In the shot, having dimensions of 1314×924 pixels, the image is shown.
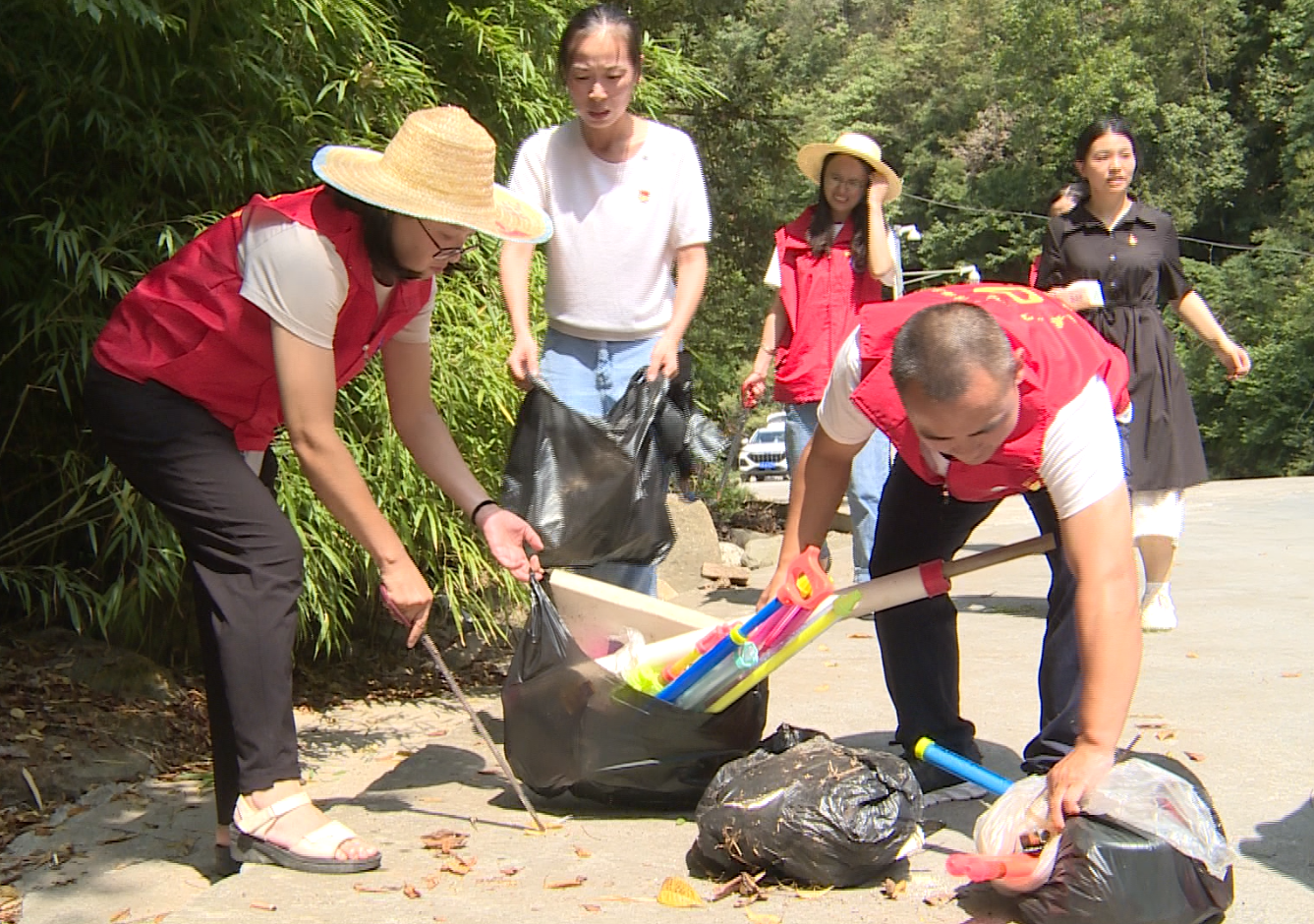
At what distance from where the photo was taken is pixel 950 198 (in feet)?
135

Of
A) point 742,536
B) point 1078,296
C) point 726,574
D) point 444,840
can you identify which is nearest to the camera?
point 444,840

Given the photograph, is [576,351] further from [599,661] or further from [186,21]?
[186,21]

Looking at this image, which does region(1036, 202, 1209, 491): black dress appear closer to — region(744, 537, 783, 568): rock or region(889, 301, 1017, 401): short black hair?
region(889, 301, 1017, 401): short black hair

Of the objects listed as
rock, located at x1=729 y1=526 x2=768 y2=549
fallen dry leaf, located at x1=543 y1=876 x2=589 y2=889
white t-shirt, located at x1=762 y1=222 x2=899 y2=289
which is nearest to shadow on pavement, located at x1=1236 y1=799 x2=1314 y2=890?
fallen dry leaf, located at x1=543 y1=876 x2=589 y2=889

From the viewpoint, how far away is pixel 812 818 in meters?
2.81

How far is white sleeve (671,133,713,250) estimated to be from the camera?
4121mm

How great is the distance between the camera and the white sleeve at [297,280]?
112 inches

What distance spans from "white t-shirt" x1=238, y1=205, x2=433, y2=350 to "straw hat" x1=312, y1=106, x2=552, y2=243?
13cm

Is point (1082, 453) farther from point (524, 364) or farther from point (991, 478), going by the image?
point (524, 364)

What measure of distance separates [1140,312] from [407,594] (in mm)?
3177

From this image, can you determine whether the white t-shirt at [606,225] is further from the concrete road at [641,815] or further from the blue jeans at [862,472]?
the blue jeans at [862,472]

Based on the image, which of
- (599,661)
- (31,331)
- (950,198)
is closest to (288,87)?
(31,331)

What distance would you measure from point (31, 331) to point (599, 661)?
2.01 metres

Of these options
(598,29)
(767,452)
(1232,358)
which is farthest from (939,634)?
(767,452)
